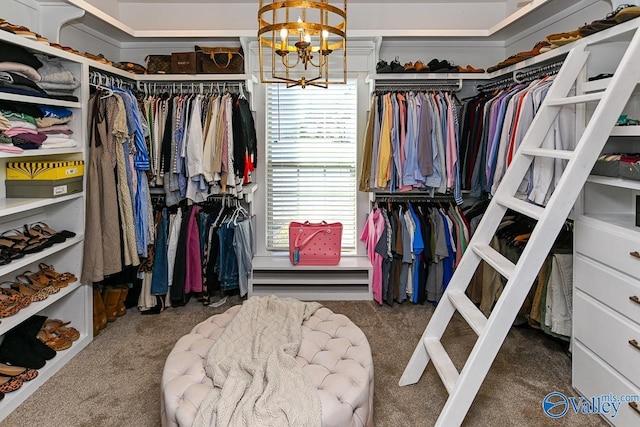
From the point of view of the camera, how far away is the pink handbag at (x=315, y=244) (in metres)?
3.94

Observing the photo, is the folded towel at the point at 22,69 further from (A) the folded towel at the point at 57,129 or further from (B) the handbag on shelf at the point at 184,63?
(B) the handbag on shelf at the point at 184,63

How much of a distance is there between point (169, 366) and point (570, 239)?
241 cm

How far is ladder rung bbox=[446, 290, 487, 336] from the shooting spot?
2.14 meters

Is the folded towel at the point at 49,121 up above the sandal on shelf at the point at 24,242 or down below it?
above

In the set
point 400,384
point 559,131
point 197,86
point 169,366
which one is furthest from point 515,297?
point 197,86

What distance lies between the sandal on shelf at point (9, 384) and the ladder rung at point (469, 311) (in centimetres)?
224

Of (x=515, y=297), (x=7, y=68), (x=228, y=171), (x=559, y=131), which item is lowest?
(x=515, y=297)

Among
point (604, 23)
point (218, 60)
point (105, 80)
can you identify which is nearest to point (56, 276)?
point (105, 80)

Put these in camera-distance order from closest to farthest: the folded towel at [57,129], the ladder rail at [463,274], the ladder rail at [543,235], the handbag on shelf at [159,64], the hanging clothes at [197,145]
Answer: the ladder rail at [543,235] < the ladder rail at [463,274] < the folded towel at [57,129] < the hanging clothes at [197,145] < the handbag on shelf at [159,64]

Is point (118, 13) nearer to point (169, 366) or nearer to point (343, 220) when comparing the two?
point (343, 220)

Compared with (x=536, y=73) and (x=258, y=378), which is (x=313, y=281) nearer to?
(x=258, y=378)

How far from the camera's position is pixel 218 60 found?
3.86 meters

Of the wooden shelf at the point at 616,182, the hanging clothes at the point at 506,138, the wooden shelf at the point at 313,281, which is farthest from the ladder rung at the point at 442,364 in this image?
the wooden shelf at the point at 313,281

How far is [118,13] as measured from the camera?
4145 mm
